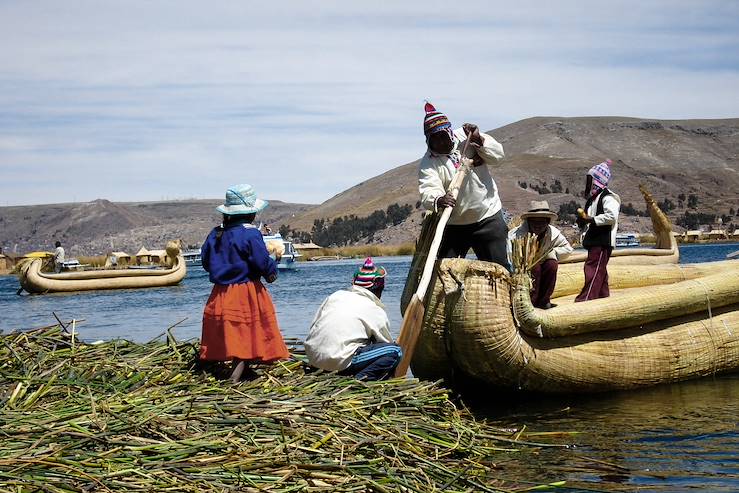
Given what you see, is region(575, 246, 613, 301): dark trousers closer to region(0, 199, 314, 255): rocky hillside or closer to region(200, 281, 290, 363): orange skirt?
region(200, 281, 290, 363): orange skirt

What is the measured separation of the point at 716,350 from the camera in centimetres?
870

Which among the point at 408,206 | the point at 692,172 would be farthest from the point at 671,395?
the point at 692,172

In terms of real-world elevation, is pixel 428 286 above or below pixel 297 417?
above

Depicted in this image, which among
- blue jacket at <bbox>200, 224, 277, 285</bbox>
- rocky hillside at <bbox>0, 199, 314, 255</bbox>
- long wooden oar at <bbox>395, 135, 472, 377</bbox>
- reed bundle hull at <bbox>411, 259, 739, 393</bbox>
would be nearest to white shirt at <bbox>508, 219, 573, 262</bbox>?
reed bundle hull at <bbox>411, 259, 739, 393</bbox>

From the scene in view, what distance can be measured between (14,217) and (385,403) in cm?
17881

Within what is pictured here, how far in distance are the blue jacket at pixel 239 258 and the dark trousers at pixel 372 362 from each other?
2.92 ft

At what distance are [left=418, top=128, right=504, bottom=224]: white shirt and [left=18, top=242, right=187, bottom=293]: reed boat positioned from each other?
26.0 meters

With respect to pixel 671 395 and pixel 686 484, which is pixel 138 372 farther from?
pixel 671 395

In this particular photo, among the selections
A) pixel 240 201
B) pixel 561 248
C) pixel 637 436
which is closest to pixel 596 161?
pixel 561 248

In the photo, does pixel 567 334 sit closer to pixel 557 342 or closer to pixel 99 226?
pixel 557 342

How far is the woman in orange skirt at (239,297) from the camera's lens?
650 centimetres

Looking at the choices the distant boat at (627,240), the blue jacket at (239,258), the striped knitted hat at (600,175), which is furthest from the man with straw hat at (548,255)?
the distant boat at (627,240)

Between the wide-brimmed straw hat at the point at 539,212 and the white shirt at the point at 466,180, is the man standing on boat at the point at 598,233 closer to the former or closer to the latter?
the wide-brimmed straw hat at the point at 539,212

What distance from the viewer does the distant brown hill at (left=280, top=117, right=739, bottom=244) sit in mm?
99688
